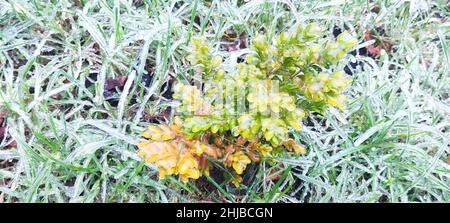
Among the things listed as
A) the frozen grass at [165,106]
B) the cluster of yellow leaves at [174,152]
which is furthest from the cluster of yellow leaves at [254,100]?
the frozen grass at [165,106]

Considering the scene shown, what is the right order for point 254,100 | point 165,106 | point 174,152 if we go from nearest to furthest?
point 254,100, point 174,152, point 165,106

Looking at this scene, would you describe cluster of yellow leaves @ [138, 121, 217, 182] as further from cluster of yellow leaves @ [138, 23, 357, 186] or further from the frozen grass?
the frozen grass

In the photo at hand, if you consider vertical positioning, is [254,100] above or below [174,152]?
above

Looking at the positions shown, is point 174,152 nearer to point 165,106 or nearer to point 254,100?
point 254,100

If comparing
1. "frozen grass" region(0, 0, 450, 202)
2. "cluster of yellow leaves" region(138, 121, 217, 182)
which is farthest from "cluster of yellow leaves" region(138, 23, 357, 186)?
"frozen grass" region(0, 0, 450, 202)

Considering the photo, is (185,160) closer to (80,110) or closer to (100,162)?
(100,162)

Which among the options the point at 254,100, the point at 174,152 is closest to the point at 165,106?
the point at 174,152

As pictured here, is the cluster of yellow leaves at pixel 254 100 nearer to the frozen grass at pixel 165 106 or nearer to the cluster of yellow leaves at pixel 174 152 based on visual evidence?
the cluster of yellow leaves at pixel 174 152

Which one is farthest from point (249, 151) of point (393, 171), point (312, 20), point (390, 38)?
point (390, 38)
